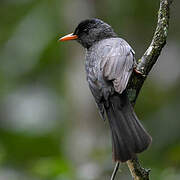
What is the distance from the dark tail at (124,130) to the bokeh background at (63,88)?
1488mm

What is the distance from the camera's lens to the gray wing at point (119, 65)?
5.24 m

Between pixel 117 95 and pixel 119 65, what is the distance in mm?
318

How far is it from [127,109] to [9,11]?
19.5ft

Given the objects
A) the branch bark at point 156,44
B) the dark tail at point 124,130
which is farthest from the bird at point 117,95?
the branch bark at point 156,44

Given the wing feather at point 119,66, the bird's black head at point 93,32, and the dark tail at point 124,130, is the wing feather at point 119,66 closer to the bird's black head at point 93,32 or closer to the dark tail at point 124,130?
the dark tail at point 124,130

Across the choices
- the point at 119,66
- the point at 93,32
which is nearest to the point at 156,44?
the point at 119,66

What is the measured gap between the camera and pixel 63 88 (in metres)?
9.77

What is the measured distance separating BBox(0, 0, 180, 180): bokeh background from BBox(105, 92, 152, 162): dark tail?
1488 mm

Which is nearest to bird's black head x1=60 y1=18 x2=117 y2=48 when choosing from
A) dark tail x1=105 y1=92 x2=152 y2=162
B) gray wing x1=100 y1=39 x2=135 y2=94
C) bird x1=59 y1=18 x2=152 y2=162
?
bird x1=59 y1=18 x2=152 y2=162

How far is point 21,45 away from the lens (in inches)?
391

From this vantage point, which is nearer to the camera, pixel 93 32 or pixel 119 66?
pixel 119 66

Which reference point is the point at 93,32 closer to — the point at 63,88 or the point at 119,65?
the point at 119,65

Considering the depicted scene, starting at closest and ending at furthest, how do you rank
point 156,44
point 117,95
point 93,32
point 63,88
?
1. point 156,44
2. point 117,95
3. point 93,32
4. point 63,88

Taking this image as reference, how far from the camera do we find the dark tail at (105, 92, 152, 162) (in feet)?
16.0
